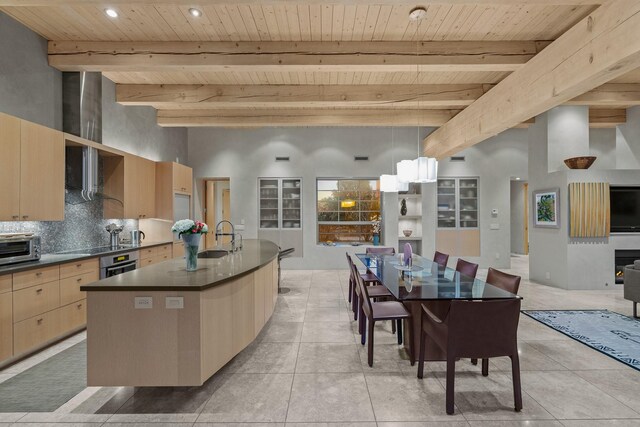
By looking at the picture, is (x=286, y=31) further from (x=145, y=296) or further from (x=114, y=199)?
(x=114, y=199)

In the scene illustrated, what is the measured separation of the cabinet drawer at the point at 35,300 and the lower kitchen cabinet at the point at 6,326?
0.15 ft

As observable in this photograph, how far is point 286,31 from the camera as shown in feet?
11.9

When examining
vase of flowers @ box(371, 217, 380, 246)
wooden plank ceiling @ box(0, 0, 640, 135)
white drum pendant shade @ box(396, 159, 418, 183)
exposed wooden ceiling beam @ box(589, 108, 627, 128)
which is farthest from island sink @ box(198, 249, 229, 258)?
exposed wooden ceiling beam @ box(589, 108, 627, 128)

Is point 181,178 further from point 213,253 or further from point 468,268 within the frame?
point 468,268

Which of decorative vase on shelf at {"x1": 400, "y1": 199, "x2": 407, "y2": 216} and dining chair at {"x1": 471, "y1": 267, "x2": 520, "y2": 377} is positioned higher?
decorative vase on shelf at {"x1": 400, "y1": 199, "x2": 407, "y2": 216}

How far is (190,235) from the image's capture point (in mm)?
2682

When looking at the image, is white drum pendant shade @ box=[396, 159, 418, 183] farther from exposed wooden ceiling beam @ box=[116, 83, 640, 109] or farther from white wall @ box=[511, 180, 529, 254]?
white wall @ box=[511, 180, 529, 254]

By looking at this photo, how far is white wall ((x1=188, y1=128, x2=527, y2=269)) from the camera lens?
786 centimetres

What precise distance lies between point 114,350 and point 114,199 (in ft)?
11.2

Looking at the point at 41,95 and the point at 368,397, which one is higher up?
the point at 41,95

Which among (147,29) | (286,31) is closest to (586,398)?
(286,31)

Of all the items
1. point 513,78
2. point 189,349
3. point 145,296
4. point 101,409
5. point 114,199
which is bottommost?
point 101,409

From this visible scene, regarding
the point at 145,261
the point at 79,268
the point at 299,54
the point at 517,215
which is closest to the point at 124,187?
the point at 145,261

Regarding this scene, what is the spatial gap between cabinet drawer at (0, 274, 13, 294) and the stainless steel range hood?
162 centimetres
